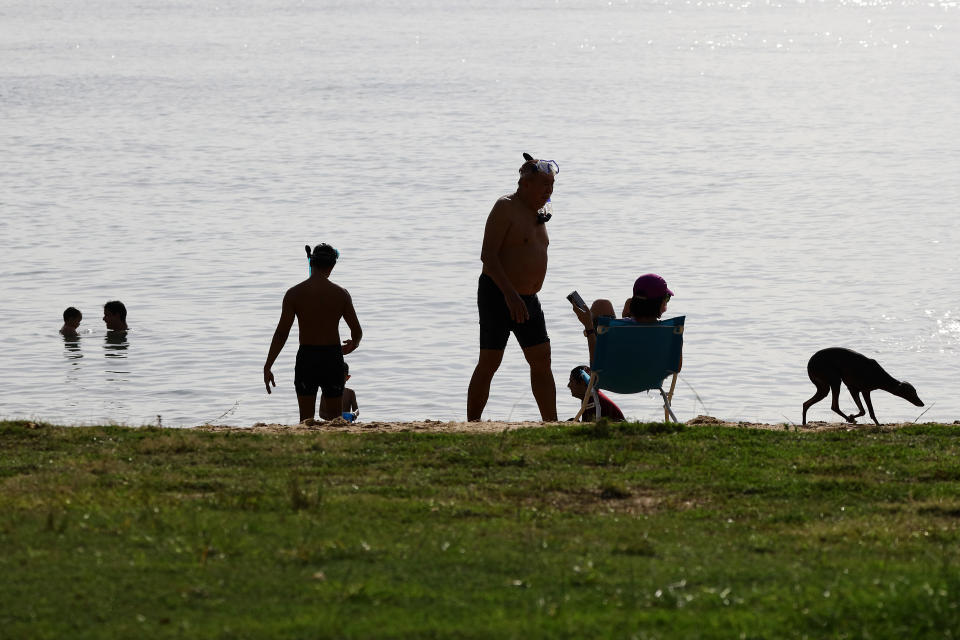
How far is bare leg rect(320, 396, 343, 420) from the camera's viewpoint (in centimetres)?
995

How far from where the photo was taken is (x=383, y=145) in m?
38.5

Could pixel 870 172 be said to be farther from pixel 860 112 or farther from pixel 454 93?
pixel 454 93

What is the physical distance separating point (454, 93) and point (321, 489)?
151ft

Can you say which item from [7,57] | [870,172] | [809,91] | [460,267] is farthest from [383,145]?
[7,57]

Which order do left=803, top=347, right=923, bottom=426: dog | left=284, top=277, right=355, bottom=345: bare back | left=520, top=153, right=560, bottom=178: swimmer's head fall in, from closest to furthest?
left=520, top=153, right=560, bottom=178: swimmer's head → left=803, top=347, right=923, bottom=426: dog → left=284, top=277, right=355, bottom=345: bare back

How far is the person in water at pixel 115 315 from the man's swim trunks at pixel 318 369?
7.26 meters

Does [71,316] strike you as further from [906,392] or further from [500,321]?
[906,392]

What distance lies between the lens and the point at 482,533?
6.04m

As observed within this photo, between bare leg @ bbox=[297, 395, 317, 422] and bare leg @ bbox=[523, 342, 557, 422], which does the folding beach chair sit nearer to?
bare leg @ bbox=[523, 342, 557, 422]

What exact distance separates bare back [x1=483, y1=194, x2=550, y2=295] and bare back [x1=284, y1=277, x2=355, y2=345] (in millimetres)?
1069

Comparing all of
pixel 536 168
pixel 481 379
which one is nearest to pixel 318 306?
pixel 481 379

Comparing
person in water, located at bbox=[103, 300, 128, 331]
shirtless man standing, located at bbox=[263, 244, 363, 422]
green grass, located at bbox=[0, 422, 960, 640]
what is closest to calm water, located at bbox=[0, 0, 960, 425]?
person in water, located at bbox=[103, 300, 128, 331]

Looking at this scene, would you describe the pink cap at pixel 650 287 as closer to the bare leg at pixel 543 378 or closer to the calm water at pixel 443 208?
the bare leg at pixel 543 378

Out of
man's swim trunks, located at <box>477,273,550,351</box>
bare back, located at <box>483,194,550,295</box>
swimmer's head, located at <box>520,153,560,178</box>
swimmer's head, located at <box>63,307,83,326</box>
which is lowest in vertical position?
man's swim trunks, located at <box>477,273,550,351</box>
